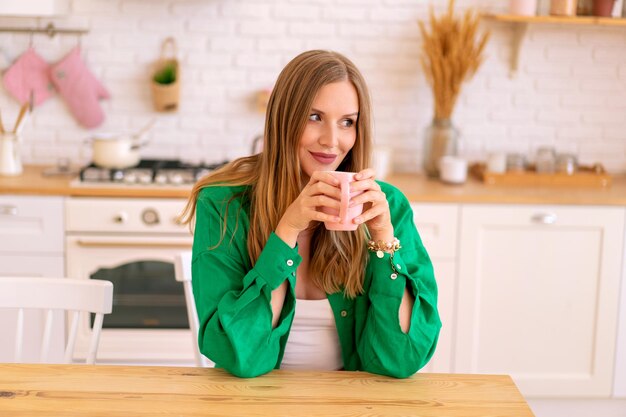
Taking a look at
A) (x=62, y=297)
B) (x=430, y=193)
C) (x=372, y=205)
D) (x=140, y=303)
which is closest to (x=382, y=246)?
(x=372, y=205)

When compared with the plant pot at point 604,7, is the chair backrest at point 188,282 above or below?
below

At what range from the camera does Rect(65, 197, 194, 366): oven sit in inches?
132

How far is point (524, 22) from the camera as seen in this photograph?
3758 millimetres

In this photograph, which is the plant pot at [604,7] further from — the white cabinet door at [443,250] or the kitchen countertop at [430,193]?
the white cabinet door at [443,250]

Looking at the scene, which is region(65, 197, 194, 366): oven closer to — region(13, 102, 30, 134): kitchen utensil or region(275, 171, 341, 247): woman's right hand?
region(13, 102, 30, 134): kitchen utensil

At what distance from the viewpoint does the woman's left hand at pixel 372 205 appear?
5.42 feet

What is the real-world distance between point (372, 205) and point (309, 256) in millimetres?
277

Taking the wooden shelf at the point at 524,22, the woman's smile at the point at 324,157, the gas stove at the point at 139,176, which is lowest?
the gas stove at the point at 139,176

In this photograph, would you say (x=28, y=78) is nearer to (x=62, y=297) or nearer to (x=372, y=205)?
(x=62, y=297)

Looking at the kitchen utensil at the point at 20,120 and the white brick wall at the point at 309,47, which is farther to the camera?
the white brick wall at the point at 309,47

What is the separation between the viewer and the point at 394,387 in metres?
1.66

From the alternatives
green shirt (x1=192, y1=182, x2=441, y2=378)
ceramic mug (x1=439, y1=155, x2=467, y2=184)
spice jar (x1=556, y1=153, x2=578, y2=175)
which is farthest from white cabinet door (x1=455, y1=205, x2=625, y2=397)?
green shirt (x1=192, y1=182, x2=441, y2=378)

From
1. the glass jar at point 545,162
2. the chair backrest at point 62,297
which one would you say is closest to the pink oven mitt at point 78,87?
the glass jar at point 545,162

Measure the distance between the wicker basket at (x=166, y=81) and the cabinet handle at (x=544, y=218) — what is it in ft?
5.19
